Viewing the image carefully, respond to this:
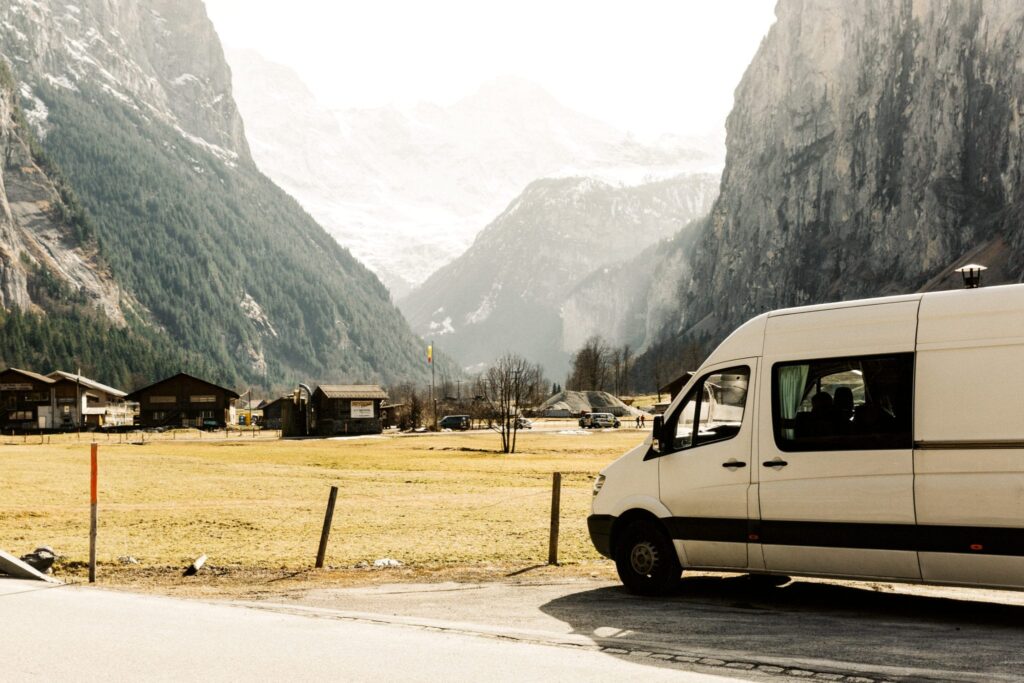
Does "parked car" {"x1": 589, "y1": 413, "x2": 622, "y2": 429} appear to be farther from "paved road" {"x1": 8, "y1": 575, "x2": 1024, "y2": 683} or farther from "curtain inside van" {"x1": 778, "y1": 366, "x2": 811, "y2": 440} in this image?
"curtain inside van" {"x1": 778, "y1": 366, "x2": 811, "y2": 440}

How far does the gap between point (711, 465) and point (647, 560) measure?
150 cm

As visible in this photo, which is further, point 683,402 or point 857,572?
point 683,402

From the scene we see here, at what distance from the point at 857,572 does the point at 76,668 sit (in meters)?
7.93

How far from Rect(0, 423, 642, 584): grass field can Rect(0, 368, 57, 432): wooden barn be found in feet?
276

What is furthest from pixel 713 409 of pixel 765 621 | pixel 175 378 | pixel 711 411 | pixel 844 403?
pixel 175 378

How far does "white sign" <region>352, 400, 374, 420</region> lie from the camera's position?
354ft

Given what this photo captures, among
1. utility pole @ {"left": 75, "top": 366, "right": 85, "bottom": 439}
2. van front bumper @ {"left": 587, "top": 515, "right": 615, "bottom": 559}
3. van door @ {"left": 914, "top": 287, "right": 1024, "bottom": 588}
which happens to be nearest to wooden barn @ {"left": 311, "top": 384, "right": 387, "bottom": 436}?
utility pole @ {"left": 75, "top": 366, "right": 85, "bottom": 439}

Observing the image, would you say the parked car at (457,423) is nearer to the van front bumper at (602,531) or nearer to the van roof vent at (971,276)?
the van front bumper at (602,531)

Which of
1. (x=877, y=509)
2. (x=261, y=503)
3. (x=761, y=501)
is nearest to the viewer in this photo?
(x=877, y=509)

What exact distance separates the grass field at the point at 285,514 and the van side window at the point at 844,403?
5.78 metres

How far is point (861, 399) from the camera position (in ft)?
37.3

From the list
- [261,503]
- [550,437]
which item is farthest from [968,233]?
[261,503]

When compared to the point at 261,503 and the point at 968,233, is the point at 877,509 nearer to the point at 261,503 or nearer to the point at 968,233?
the point at 261,503

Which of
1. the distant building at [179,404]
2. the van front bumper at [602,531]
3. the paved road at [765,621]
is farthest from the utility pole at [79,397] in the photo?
the van front bumper at [602,531]
